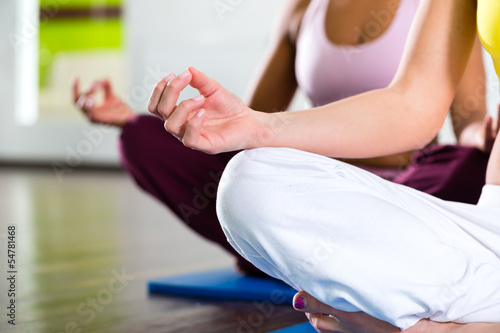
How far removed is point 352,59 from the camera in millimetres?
1627

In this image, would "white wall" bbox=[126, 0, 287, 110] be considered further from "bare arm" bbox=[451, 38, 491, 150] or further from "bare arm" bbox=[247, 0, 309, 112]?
"bare arm" bbox=[451, 38, 491, 150]

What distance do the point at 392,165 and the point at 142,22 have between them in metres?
4.26

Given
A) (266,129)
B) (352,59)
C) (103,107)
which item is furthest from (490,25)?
(103,107)

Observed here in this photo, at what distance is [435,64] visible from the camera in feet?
3.23

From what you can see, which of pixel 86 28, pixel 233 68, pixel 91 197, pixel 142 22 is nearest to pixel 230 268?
pixel 91 197

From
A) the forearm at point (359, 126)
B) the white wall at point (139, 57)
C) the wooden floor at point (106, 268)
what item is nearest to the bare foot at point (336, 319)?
the forearm at point (359, 126)

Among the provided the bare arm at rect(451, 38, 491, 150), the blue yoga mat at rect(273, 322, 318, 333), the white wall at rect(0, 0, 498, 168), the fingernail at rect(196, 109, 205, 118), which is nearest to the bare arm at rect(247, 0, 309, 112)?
the bare arm at rect(451, 38, 491, 150)

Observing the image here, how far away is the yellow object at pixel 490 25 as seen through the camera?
0.92 m

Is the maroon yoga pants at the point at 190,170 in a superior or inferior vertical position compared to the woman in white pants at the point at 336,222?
inferior

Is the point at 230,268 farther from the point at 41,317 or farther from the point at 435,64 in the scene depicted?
the point at 435,64

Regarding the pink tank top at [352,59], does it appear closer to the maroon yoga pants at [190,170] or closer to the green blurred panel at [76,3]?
the maroon yoga pants at [190,170]

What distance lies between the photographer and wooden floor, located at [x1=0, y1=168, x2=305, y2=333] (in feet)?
4.22

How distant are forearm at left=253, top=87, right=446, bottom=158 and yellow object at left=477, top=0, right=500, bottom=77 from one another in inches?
4.1

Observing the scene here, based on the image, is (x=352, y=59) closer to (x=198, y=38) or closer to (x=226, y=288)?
(x=226, y=288)
